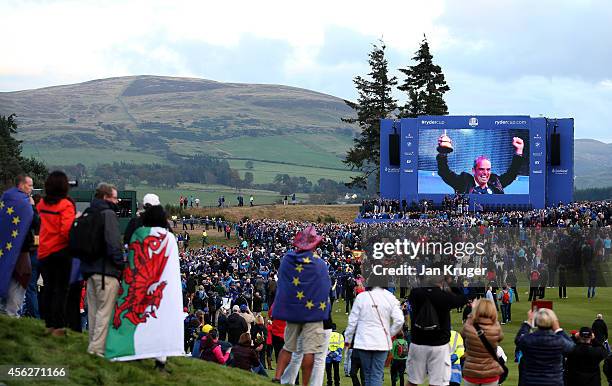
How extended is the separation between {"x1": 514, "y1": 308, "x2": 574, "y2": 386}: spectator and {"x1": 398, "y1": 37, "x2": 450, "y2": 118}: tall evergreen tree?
82.4 metres

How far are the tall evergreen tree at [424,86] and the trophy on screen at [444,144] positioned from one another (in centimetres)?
3391

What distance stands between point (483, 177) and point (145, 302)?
1923 inches

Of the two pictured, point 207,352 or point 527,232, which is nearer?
point 207,352

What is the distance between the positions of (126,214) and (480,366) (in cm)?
3811

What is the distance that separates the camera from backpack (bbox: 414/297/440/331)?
12273mm

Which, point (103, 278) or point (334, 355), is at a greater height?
point (103, 278)

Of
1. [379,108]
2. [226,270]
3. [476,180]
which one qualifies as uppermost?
[379,108]

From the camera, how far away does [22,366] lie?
10.6m

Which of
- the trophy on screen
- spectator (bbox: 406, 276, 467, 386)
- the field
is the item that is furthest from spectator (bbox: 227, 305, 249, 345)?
the trophy on screen

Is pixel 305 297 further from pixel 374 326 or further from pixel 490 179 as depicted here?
pixel 490 179

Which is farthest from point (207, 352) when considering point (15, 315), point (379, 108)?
point (379, 108)

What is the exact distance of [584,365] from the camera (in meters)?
13.6

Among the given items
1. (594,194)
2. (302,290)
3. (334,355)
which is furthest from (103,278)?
(594,194)

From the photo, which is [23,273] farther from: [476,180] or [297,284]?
[476,180]
